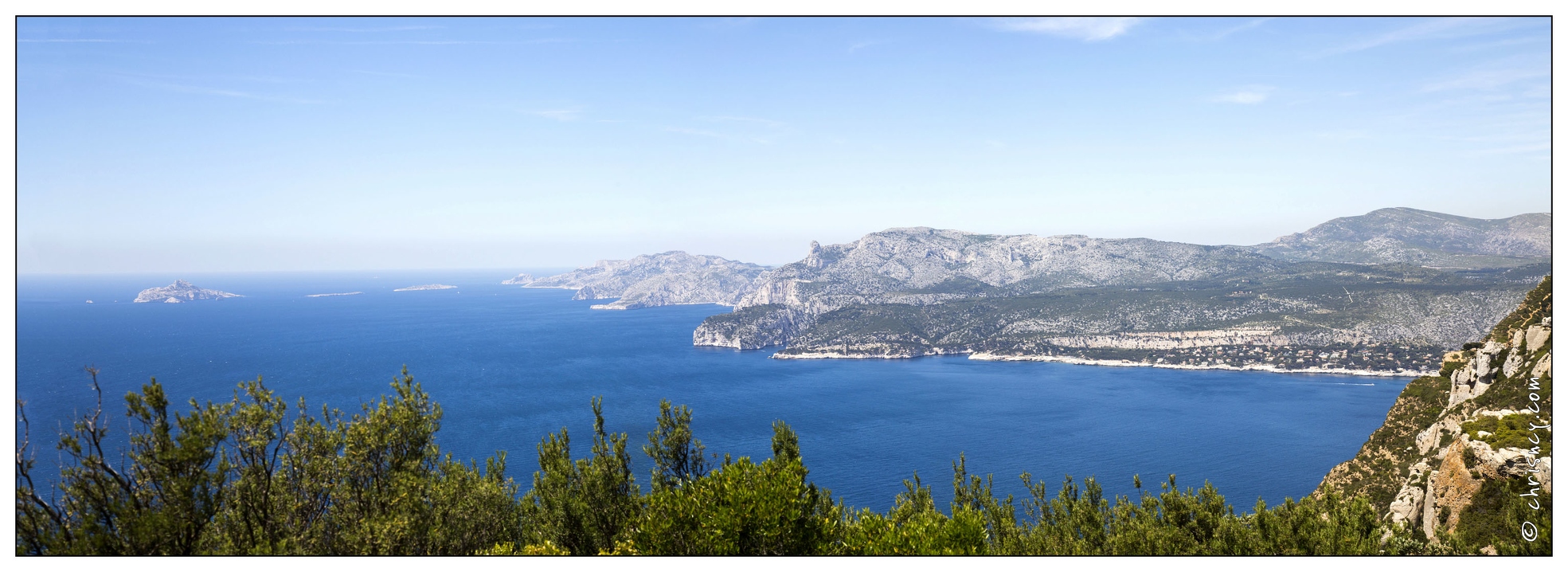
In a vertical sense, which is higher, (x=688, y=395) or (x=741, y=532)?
(x=741, y=532)

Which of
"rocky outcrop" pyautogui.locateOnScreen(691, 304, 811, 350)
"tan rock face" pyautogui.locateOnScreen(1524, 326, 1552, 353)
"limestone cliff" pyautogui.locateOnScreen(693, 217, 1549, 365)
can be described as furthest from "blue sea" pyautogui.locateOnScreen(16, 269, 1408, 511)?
"tan rock face" pyautogui.locateOnScreen(1524, 326, 1552, 353)

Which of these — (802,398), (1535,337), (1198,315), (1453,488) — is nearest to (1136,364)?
(1198,315)

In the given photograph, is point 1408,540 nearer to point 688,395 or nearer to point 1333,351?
point 688,395

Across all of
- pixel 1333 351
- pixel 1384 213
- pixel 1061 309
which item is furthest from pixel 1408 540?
pixel 1384 213

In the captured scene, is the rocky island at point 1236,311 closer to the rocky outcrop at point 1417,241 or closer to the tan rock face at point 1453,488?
the rocky outcrop at point 1417,241

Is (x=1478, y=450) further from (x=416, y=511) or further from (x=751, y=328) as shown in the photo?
(x=751, y=328)

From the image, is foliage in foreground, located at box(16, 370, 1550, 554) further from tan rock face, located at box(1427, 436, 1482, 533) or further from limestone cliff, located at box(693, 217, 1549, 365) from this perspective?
limestone cliff, located at box(693, 217, 1549, 365)
